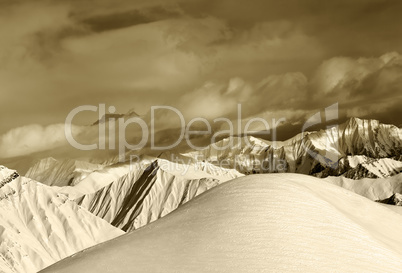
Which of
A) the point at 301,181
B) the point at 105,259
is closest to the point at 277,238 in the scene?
the point at 105,259

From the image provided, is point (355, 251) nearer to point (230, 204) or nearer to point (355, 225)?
point (355, 225)

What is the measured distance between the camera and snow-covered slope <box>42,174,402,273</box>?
2869 centimetres

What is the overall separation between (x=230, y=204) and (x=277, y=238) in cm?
622

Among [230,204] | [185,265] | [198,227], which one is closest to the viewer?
[185,265]

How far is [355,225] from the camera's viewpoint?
35781 millimetres

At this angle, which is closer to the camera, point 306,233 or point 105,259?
point 105,259

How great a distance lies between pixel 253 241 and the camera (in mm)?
31094

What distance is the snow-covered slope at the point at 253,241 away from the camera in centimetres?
2869

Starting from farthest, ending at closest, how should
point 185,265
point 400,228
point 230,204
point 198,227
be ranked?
point 400,228 → point 230,204 → point 198,227 → point 185,265

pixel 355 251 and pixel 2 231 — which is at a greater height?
pixel 355 251

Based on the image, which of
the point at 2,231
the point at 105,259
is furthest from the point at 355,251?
the point at 2,231

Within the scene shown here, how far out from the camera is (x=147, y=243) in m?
32.1

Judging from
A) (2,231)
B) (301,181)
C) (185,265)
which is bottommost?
(2,231)

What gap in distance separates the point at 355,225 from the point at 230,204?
7052 mm
